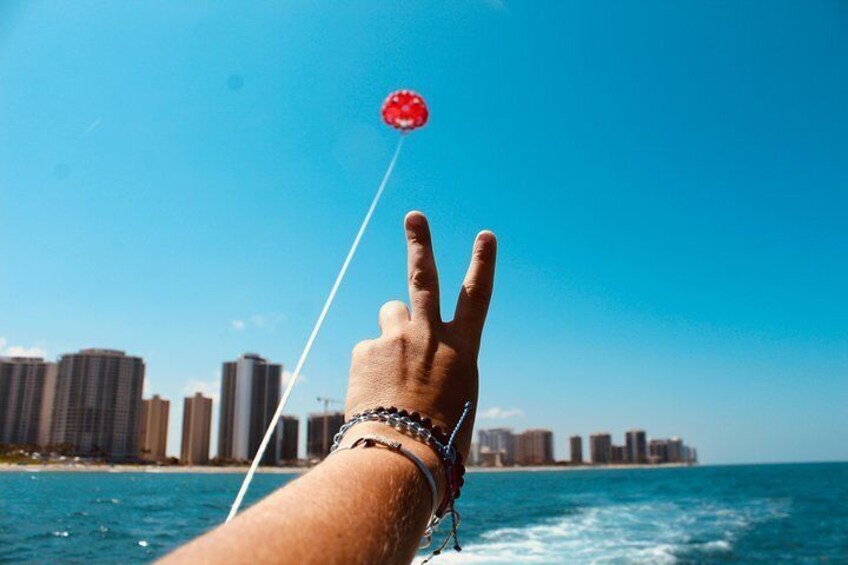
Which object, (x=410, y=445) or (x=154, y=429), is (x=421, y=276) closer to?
(x=410, y=445)

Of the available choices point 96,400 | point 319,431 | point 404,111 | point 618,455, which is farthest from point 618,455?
point 404,111

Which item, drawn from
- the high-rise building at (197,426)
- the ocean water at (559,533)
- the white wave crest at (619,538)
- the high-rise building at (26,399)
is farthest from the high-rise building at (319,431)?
the white wave crest at (619,538)

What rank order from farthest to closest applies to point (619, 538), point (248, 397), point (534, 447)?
point (534, 447), point (248, 397), point (619, 538)

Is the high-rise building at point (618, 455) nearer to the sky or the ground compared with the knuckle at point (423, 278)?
nearer to the ground

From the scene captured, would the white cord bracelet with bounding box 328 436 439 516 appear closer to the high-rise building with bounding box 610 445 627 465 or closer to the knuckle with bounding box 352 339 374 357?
the knuckle with bounding box 352 339 374 357

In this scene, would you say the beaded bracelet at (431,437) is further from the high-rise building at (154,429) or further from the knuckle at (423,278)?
the high-rise building at (154,429)
